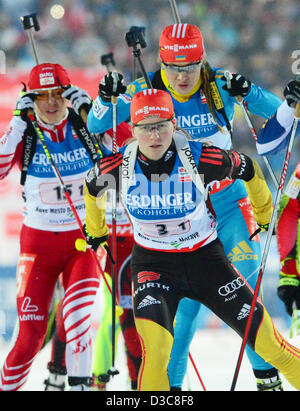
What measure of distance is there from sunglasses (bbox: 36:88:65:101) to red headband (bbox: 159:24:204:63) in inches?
27.5

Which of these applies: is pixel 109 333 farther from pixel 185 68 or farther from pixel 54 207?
pixel 185 68

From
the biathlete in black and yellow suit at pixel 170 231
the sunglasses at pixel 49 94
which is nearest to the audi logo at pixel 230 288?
the biathlete in black and yellow suit at pixel 170 231

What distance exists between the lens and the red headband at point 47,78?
459 centimetres

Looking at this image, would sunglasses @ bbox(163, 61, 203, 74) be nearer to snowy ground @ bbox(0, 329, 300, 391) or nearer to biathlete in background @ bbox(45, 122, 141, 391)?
biathlete in background @ bbox(45, 122, 141, 391)

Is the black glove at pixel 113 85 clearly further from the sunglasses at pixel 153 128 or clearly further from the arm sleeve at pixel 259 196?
the arm sleeve at pixel 259 196

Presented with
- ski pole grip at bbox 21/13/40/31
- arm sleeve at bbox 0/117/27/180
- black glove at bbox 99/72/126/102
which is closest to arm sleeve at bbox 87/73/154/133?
black glove at bbox 99/72/126/102

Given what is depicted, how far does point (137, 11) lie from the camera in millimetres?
7426

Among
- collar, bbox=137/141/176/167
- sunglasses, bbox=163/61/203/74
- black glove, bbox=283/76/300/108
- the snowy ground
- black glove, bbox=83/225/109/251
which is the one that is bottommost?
the snowy ground

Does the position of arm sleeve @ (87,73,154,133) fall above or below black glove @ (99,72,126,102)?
below

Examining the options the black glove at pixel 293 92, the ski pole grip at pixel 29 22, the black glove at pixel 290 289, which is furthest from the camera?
the ski pole grip at pixel 29 22

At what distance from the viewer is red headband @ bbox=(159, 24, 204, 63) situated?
420cm

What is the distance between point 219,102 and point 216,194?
1.64 feet

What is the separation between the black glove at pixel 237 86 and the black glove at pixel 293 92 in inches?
16.0
